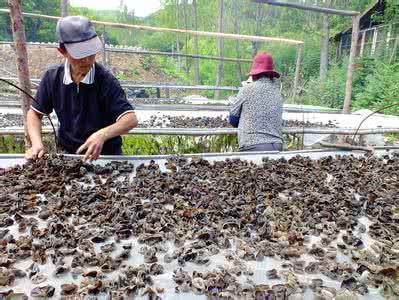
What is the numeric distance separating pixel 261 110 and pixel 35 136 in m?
1.87

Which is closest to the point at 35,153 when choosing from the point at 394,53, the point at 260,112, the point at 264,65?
the point at 260,112

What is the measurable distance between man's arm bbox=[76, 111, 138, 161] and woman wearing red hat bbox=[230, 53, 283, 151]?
4.30 feet

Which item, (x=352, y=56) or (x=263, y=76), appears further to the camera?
(x=352, y=56)

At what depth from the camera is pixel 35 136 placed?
2.19m

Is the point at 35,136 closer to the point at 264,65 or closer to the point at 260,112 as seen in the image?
the point at 260,112

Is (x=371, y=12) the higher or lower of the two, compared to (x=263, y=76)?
higher

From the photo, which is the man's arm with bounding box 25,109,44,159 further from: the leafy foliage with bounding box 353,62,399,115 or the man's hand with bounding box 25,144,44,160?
the leafy foliage with bounding box 353,62,399,115

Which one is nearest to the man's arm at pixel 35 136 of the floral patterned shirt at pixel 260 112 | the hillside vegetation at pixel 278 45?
the floral patterned shirt at pixel 260 112

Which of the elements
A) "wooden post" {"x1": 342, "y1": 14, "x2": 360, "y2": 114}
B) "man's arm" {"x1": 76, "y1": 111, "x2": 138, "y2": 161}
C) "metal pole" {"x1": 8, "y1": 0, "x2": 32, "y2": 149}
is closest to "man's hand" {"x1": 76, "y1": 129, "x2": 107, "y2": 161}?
"man's arm" {"x1": 76, "y1": 111, "x2": 138, "y2": 161}

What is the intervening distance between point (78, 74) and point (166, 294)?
165cm

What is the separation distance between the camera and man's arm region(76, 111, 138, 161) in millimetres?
1964

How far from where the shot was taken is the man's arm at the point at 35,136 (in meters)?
2.00

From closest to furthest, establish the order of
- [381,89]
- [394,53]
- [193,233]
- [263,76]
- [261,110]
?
[193,233]
[261,110]
[263,76]
[381,89]
[394,53]

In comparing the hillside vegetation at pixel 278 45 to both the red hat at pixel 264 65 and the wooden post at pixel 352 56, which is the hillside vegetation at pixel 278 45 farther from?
the red hat at pixel 264 65
